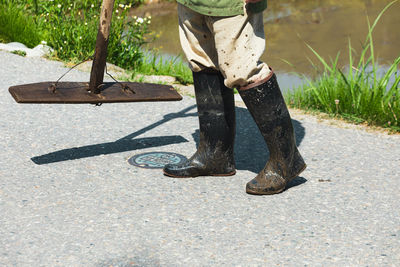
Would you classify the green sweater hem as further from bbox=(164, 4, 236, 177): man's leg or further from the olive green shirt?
bbox=(164, 4, 236, 177): man's leg

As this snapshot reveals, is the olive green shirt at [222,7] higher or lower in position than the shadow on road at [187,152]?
higher

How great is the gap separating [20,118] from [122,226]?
2.13 metres

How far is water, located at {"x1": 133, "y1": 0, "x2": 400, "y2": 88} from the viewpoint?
29.7 feet

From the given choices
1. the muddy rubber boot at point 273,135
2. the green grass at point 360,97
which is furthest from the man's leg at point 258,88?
the green grass at point 360,97

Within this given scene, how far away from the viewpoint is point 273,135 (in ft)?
12.3

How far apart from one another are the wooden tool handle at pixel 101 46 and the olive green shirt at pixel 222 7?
0.67m

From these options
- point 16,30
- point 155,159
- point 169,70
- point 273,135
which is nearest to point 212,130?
point 273,135

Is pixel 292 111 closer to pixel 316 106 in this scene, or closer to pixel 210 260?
pixel 316 106

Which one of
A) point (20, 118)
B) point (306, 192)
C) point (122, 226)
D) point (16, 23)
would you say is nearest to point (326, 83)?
point (306, 192)

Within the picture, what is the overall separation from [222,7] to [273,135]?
2.46 ft

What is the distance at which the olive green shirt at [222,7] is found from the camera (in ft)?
11.6

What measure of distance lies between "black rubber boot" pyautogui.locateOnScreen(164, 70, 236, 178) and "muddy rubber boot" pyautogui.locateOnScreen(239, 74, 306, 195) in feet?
0.79

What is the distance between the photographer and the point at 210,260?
303cm

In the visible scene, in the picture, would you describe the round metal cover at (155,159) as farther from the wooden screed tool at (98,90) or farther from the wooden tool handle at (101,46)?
the wooden tool handle at (101,46)
